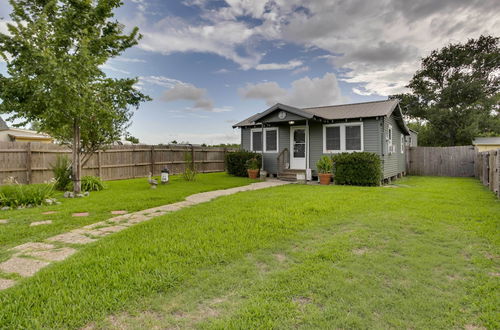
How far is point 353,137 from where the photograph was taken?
37.5ft

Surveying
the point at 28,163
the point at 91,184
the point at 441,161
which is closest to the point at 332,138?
the point at 441,161

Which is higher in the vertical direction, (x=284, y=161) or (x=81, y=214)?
(x=284, y=161)

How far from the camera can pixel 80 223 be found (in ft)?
15.5

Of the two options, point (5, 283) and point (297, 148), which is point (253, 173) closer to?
point (297, 148)

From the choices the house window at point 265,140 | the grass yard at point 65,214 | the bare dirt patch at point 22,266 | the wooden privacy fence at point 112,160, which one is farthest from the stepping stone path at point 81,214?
the house window at point 265,140

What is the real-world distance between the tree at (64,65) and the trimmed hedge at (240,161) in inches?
250

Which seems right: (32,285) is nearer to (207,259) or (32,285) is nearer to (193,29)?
(207,259)

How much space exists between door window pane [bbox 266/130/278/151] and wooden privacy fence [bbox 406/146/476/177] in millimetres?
9060

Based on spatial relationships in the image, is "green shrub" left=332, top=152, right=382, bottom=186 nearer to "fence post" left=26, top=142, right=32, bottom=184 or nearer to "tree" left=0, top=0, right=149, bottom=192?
"tree" left=0, top=0, right=149, bottom=192

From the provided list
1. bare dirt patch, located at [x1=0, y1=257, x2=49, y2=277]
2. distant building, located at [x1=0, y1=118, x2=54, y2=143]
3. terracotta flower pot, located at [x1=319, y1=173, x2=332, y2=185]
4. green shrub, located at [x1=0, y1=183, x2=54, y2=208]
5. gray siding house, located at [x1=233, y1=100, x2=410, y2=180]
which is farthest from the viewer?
distant building, located at [x1=0, y1=118, x2=54, y2=143]

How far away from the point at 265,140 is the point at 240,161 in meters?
1.70

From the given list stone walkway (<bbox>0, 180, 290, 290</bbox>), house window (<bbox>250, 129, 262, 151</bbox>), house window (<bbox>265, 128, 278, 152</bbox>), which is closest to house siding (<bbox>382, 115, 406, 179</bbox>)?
house window (<bbox>265, 128, 278, 152</bbox>)

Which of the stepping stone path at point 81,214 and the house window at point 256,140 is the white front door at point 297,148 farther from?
the stepping stone path at point 81,214

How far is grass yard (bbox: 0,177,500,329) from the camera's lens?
2004mm
